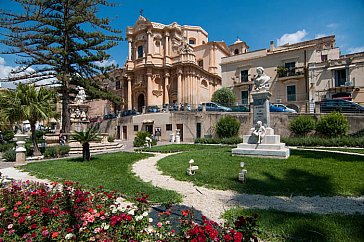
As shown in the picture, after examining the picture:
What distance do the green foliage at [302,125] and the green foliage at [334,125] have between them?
0.82 m

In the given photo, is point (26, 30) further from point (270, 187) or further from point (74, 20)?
point (270, 187)

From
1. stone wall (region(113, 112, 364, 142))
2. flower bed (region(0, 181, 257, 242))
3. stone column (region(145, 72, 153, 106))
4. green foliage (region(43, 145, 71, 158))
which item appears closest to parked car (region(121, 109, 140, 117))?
stone wall (region(113, 112, 364, 142))

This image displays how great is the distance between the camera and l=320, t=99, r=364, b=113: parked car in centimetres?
1789

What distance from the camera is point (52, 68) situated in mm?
19953

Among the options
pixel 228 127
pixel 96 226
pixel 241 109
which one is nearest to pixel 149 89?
pixel 241 109

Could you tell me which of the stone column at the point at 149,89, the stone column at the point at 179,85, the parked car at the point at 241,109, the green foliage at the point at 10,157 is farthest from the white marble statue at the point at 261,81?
the stone column at the point at 149,89

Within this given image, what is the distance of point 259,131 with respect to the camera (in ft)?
31.7

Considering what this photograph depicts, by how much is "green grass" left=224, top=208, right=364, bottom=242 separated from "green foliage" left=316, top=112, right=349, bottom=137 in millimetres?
16041

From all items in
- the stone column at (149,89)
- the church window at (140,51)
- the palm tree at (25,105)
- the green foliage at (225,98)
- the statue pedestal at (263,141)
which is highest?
the church window at (140,51)

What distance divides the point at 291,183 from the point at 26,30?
78.9ft

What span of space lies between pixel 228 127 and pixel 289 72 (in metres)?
14.4

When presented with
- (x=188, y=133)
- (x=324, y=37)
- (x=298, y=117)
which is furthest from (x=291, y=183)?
(x=324, y=37)

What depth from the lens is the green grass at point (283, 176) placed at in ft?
17.5

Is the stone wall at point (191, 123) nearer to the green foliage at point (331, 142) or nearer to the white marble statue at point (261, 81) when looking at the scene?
the green foliage at point (331, 142)
